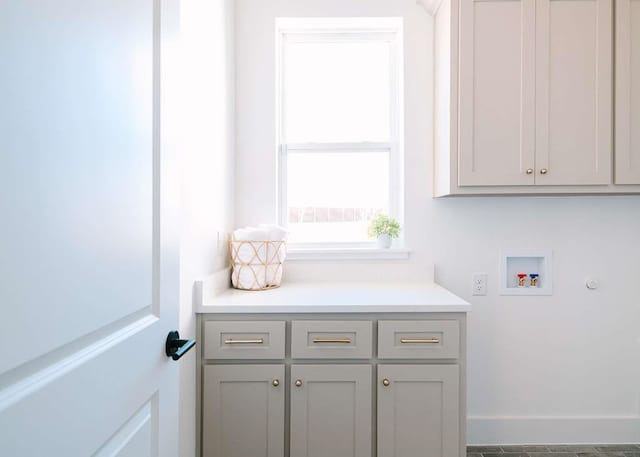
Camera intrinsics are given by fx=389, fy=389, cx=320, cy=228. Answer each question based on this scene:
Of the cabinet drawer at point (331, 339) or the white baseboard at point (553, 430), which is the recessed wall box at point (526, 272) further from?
the cabinet drawer at point (331, 339)

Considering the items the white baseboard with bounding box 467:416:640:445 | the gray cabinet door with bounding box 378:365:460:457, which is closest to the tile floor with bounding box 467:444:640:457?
the white baseboard with bounding box 467:416:640:445

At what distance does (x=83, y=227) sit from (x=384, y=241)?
5.74 feet

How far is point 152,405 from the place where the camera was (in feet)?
2.89

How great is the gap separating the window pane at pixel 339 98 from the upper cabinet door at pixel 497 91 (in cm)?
59

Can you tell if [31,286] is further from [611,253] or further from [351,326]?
[611,253]

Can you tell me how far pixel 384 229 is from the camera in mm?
2182

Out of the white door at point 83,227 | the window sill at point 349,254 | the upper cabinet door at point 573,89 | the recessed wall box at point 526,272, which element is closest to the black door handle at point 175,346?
the white door at point 83,227

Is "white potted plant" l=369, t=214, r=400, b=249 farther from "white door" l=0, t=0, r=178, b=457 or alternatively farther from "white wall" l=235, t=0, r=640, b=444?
"white door" l=0, t=0, r=178, b=457

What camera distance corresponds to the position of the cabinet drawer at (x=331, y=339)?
1592 millimetres

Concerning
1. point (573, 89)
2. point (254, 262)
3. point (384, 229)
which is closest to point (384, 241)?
point (384, 229)

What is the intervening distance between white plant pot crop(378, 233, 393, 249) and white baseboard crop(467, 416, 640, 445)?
1.05 meters

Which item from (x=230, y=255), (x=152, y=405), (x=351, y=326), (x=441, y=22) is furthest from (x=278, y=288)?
(x=441, y=22)

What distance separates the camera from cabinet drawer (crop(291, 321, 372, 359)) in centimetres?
159

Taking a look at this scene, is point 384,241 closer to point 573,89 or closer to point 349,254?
point 349,254
